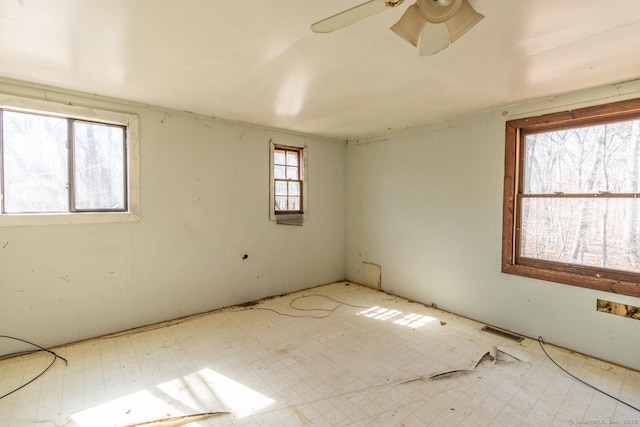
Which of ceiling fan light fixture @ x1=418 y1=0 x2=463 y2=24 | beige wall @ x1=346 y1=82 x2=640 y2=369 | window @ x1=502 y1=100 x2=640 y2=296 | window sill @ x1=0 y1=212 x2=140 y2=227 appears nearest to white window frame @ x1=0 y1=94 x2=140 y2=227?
window sill @ x1=0 y1=212 x2=140 y2=227

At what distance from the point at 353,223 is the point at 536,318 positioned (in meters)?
2.78

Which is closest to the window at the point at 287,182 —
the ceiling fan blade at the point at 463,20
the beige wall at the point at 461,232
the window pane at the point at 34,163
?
the beige wall at the point at 461,232

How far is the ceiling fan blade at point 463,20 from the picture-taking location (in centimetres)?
139

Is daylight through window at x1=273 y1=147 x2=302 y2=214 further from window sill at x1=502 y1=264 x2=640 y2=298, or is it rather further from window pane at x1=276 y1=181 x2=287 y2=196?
window sill at x1=502 y1=264 x2=640 y2=298

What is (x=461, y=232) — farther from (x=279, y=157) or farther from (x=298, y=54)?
(x=298, y=54)

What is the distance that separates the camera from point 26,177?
2691 millimetres

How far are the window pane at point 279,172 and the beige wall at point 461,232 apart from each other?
125 cm

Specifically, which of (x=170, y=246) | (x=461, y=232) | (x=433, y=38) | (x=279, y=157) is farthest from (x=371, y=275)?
(x=433, y=38)

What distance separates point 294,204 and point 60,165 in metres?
2.78

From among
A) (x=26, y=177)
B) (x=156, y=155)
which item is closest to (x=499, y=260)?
(x=156, y=155)

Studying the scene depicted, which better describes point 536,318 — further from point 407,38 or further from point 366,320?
point 407,38

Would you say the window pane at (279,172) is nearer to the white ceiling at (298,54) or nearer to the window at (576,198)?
the white ceiling at (298,54)

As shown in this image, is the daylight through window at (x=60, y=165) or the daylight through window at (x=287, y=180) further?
the daylight through window at (x=287, y=180)

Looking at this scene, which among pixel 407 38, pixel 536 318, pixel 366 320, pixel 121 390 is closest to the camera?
pixel 407 38
